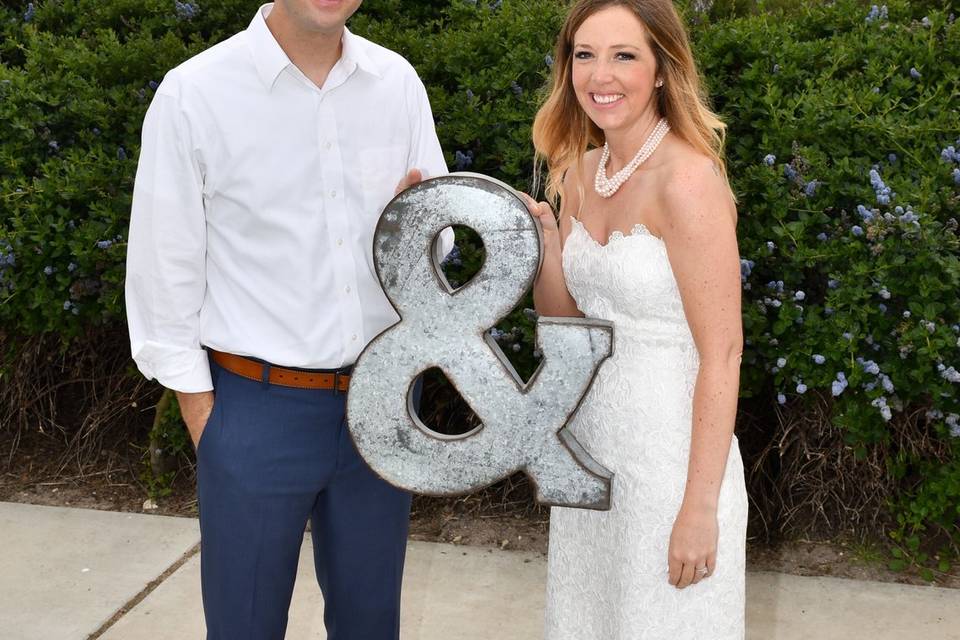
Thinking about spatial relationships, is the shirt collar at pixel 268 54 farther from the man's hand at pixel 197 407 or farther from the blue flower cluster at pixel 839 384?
the blue flower cluster at pixel 839 384

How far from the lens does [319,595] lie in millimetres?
3836

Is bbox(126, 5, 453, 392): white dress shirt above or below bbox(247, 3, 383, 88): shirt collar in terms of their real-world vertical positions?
below

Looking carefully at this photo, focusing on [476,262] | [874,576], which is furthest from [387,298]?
[874,576]

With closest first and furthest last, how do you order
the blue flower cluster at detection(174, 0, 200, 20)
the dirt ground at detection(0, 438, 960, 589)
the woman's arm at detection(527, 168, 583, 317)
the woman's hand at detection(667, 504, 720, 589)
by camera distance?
the woman's hand at detection(667, 504, 720, 589), the woman's arm at detection(527, 168, 583, 317), the dirt ground at detection(0, 438, 960, 589), the blue flower cluster at detection(174, 0, 200, 20)

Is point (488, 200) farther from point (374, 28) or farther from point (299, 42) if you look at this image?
point (374, 28)

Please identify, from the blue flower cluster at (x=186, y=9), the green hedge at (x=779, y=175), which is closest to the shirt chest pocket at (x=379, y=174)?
the green hedge at (x=779, y=175)

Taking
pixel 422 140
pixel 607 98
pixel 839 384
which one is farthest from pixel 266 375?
pixel 839 384

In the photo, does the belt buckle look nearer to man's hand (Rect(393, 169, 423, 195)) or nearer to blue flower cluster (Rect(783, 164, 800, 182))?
man's hand (Rect(393, 169, 423, 195))

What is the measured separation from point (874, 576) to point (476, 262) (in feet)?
5.65

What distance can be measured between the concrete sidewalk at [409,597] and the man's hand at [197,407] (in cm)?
134

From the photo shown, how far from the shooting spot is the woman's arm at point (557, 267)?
250 centimetres

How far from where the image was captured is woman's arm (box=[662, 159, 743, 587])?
2158 mm

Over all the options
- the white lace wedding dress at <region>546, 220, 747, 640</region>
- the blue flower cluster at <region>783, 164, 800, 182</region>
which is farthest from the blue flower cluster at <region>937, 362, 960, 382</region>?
the white lace wedding dress at <region>546, 220, 747, 640</region>

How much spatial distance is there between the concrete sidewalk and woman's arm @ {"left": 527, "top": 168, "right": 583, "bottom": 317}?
1.45 meters
